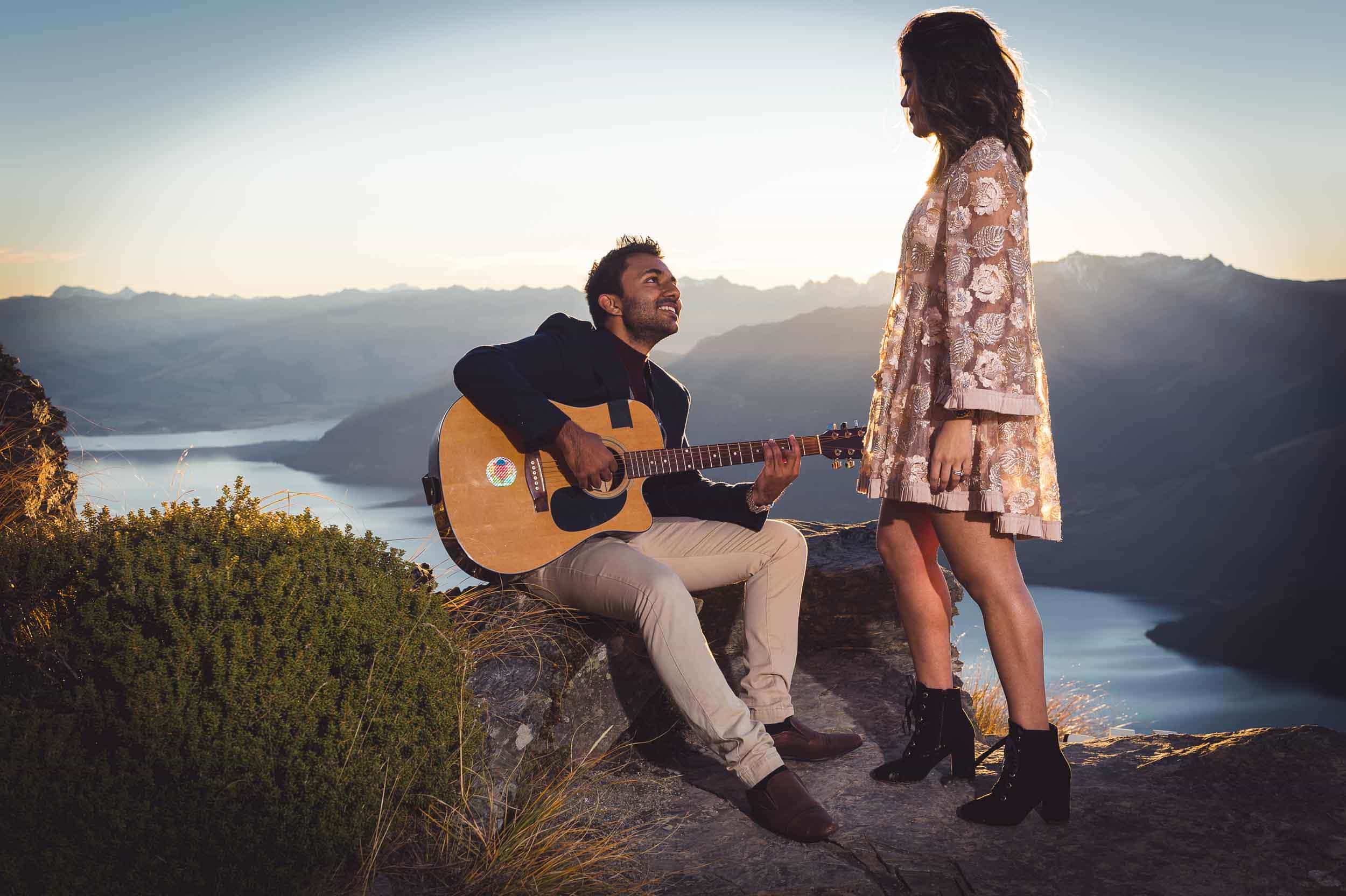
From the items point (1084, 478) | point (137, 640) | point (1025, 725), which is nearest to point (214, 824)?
point (137, 640)

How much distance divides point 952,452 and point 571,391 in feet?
5.93

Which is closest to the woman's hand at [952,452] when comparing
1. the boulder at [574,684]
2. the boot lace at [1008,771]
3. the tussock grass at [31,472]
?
the boot lace at [1008,771]

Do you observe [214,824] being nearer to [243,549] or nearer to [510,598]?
[243,549]

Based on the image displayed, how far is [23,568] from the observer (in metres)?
2.98

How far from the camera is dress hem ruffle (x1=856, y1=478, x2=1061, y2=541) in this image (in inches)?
117

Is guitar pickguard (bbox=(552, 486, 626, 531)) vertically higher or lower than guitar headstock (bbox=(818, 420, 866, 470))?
lower

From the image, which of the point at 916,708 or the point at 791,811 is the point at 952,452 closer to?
the point at 916,708

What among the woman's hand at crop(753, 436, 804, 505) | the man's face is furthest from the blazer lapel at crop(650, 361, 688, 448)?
the woman's hand at crop(753, 436, 804, 505)

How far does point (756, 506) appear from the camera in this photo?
397 cm

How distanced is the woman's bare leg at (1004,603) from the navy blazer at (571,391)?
3.45ft

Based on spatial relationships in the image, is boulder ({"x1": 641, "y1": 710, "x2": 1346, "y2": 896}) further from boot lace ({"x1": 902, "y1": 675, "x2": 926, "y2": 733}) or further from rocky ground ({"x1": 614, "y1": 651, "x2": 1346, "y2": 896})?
boot lace ({"x1": 902, "y1": 675, "x2": 926, "y2": 733})

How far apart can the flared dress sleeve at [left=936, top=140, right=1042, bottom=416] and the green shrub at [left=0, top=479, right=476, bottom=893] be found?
6.51ft

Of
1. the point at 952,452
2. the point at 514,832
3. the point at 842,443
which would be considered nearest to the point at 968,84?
the point at 952,452

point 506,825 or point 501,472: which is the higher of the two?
point 501,472
